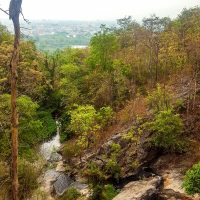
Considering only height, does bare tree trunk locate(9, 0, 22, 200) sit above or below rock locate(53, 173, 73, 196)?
above

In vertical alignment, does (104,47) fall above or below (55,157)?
above

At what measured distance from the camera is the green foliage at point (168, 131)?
83.8ft

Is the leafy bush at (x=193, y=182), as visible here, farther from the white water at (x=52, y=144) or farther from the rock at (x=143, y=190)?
the white water at (x=52, y=144)

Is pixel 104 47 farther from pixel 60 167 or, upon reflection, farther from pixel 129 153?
pixel 129 153

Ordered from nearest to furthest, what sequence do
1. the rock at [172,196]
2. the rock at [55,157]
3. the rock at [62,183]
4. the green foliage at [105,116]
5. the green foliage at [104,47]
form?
1. the rock at [172,196]
2. the rock at [62,183]
3. the green foliage at [105,116]
4. the rock at [55,157]
5. the green foliage at [104,47]

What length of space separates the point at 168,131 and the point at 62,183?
955cm

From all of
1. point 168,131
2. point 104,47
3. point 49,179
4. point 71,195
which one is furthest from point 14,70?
point 104,47

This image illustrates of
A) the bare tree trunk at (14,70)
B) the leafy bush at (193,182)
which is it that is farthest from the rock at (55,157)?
the bare tree trunk at (14,70)

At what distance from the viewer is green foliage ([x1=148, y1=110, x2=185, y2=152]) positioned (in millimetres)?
25531

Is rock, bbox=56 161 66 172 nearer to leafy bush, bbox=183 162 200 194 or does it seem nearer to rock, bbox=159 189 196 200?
rock, bbox=159 189 196 200

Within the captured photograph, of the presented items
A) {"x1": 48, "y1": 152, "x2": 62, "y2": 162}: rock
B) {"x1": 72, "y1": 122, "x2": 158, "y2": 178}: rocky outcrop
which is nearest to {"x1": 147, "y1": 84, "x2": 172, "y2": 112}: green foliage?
{"x1": 72, "y1": 122, "x2": 158, "y2": 178}: rocky outcrop

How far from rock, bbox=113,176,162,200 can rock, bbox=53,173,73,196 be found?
21.7ft

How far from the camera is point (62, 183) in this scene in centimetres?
2961

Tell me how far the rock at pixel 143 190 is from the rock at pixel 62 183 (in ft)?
21.7
